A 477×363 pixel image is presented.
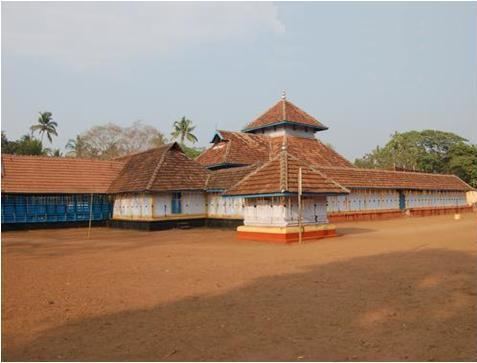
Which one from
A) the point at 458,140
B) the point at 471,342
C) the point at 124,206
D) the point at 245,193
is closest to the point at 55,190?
the point at 124,206

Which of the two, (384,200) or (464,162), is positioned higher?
(464,162)

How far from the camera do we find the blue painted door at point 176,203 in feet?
80.1

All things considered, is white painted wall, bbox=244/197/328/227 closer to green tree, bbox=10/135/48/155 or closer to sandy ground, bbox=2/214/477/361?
sandy ground, bbox=2/214/477/361

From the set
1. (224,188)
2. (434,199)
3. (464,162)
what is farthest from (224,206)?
(464,162)

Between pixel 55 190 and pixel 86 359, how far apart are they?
22800 mm

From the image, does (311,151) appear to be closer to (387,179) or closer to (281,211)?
(387,179)

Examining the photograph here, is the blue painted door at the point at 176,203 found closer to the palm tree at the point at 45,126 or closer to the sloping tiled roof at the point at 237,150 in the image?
the sloping tiled roof at the point at 237,150

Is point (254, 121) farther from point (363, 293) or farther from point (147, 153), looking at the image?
point (363, 293)

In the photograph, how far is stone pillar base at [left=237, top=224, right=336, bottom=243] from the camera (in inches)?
630

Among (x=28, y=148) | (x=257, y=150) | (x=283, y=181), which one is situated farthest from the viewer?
(x=28, y=148)

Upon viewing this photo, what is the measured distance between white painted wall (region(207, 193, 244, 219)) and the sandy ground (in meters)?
10.3

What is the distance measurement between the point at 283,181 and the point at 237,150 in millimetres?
14329

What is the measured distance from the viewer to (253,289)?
818 centimetres

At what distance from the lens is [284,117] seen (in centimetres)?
3366
